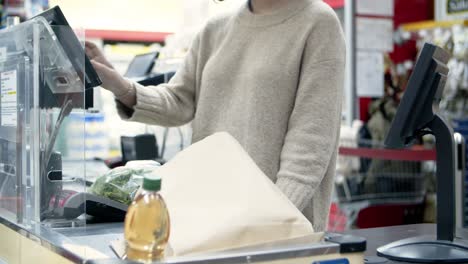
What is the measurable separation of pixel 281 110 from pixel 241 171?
61 centimetres

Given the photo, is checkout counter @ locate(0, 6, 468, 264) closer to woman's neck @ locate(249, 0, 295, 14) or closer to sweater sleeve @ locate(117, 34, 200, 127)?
sweater sleeve @ locate(117, 34, 200, 127)

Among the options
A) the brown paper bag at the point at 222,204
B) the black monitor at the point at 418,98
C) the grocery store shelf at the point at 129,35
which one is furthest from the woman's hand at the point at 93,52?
the grocery store shelf at the point at 129,35

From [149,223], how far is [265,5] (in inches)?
43.9

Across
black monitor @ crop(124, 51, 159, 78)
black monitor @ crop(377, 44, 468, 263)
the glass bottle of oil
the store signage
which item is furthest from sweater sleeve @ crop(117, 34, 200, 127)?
the store signage

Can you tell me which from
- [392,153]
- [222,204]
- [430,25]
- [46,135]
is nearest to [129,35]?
[430,25]

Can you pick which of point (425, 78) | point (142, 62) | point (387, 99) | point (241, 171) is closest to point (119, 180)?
point (241, 171)

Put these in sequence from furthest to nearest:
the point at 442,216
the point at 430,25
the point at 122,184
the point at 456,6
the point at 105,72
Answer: the point at 456,6 → the point at 430,25 → the point at 105,72 → the point at 442,216 → the point at 122,184

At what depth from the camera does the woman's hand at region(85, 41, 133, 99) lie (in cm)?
199

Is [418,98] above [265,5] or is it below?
below

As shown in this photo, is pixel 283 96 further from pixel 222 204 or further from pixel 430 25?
pixel 430 25

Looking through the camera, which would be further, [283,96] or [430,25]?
[430,25]

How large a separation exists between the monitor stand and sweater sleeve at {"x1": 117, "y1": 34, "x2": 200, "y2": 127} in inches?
29.8

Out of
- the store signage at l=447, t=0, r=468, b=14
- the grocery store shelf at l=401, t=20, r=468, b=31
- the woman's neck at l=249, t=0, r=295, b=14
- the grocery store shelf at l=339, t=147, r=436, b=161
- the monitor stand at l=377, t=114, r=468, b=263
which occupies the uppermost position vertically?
the store signage at l=447, t=0, r=468, b=14

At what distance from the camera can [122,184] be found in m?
1.79
